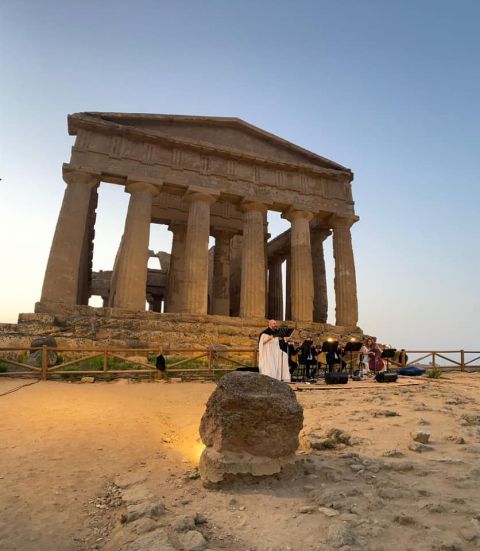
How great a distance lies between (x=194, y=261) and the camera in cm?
1877

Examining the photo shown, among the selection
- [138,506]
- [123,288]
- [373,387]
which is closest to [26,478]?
[138,506]

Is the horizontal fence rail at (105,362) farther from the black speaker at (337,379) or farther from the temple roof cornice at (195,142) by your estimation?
the temple roof cornice at (195,142)

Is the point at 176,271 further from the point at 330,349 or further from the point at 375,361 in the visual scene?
the point at 375,361

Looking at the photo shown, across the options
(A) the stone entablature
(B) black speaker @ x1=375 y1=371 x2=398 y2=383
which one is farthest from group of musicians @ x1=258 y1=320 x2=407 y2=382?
(A) the stone entablature

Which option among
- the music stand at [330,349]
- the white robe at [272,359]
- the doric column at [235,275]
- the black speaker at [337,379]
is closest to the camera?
the white robe at [272,359]

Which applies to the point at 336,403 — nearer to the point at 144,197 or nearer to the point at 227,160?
the point at 144,197

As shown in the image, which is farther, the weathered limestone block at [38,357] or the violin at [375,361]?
the violin at [375,361]

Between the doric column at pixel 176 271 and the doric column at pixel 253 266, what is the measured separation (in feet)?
16.6

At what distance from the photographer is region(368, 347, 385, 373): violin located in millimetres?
14702

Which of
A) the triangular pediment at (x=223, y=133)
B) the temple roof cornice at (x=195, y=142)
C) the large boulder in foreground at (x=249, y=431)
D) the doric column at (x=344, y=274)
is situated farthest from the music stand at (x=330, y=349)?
the triangular pediment at (x=223, y=133)

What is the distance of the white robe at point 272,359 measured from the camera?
9.39 meters

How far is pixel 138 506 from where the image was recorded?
139 inches

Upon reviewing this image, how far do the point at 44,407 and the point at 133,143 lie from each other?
15417 mm

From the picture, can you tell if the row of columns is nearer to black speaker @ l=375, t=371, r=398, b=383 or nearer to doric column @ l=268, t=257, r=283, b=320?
doric column @ l=268, t=257, r=283, b=320
